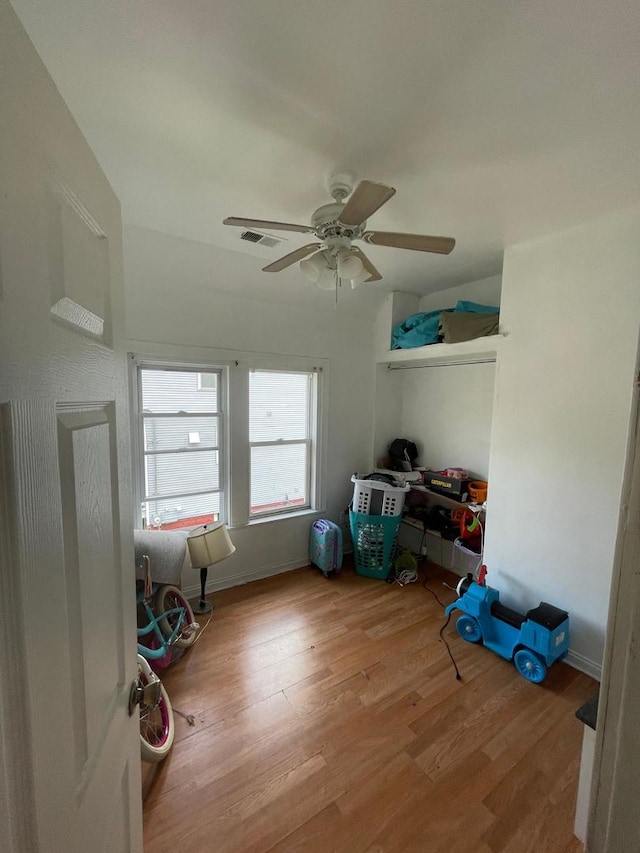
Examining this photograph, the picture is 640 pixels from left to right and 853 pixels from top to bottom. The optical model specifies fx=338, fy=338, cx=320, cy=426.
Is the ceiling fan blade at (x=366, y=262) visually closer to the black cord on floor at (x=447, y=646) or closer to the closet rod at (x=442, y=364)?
the closet rod at (x=442, y=364)

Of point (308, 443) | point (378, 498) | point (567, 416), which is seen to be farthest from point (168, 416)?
point (567, 416)

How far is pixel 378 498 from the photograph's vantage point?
3029mm

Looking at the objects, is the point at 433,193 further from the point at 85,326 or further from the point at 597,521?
the point at 597,521

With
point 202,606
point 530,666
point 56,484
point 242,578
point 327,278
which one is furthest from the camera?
point 242,578

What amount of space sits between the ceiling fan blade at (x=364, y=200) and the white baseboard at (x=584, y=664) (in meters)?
2.70

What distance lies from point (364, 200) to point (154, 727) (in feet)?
8.08

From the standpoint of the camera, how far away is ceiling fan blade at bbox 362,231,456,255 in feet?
4.82

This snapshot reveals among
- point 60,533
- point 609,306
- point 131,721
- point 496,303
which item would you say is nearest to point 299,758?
point 131,721

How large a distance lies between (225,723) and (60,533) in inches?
70.3

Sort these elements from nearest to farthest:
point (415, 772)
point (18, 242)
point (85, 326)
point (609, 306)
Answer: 1. point (18, 242)
2. point (85, 326)
3. point (415, 772)
4. point (609, 306)

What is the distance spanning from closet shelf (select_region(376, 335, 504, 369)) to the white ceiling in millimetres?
850

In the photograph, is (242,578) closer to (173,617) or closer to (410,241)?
(173,617)

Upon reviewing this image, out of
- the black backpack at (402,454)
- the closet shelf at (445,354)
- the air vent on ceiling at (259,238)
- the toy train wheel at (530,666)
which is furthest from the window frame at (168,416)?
the toy train wheel at (530,666)

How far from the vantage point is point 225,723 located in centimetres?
168
